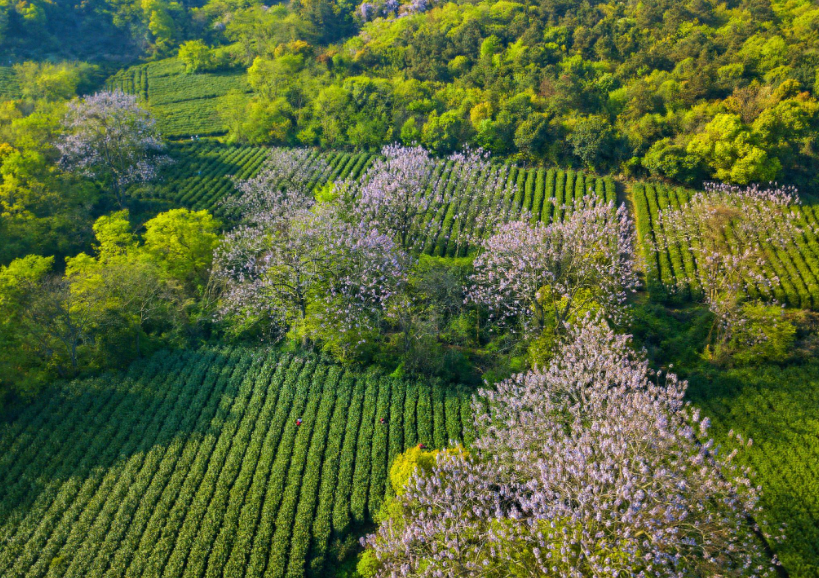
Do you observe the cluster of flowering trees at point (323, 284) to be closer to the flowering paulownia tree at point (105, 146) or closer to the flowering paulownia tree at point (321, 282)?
the flowering paulownia tree at point (321, 282)

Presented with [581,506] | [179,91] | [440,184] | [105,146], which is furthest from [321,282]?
[179,91]

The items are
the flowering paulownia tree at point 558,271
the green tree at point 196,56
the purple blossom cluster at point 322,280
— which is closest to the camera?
the flowering paulownia tree at point 558,271

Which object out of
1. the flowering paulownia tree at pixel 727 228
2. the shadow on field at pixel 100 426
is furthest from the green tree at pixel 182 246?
the flowering paulownia tree at pixel 727 228

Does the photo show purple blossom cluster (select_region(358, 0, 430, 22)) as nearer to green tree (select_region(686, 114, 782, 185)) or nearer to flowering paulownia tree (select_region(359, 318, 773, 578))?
green tree (select_region(686, 114, 782, 185))

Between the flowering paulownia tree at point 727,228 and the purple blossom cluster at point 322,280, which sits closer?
the purple blossom cluster at point 322,280

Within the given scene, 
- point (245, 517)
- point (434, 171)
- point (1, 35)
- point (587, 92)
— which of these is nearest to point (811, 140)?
point (587, 92)

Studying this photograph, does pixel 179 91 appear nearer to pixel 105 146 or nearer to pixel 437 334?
pixel 105 146

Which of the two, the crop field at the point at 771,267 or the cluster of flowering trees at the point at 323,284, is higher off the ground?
the cluster of flowering trees at the point at 323,284

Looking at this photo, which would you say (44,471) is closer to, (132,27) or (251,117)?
(251,117)
